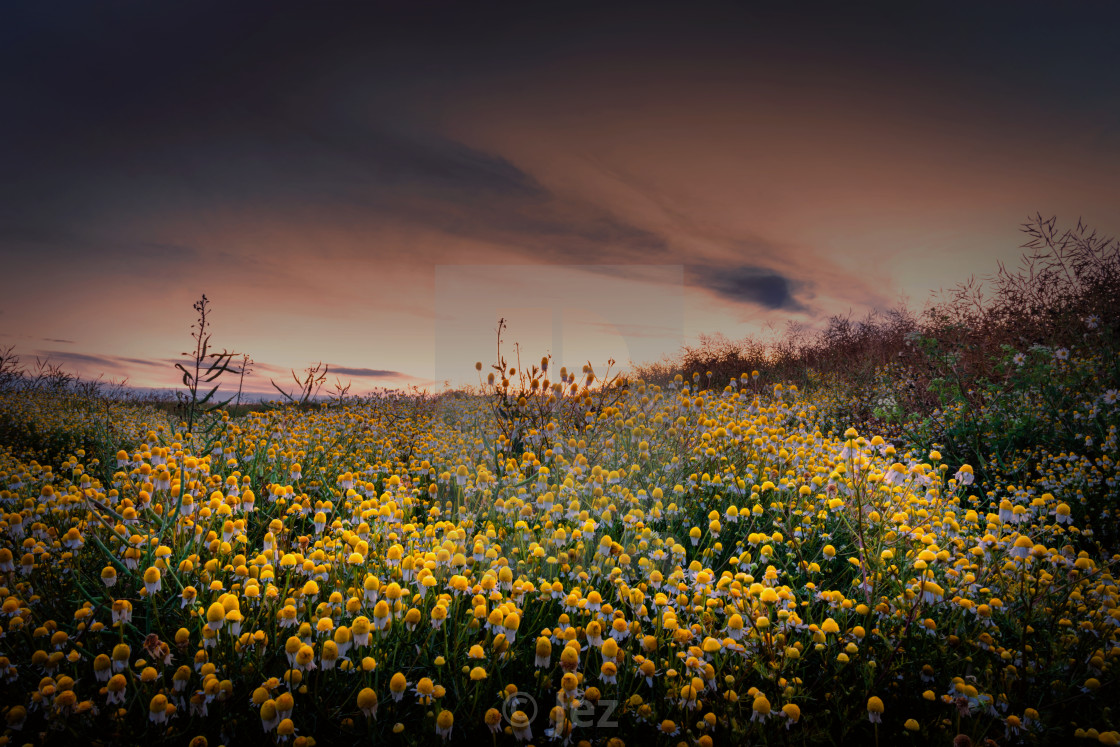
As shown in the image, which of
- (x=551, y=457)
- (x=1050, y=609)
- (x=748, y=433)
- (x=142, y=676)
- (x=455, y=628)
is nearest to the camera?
(x=142, y=676)

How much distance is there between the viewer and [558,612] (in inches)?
123

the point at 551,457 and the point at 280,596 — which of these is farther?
the point at 551,457

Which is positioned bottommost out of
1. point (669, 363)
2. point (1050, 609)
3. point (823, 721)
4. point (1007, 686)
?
point (823, 721)

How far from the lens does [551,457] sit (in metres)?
6.01

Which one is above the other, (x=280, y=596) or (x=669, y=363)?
(x=669, y=363)

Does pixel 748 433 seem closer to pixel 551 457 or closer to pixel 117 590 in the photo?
pixel 551 457

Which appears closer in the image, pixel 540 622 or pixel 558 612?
pixel 540 622

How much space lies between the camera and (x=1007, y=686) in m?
2.61

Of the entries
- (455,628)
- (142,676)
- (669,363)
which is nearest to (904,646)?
(455,628)

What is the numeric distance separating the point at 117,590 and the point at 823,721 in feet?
12.8

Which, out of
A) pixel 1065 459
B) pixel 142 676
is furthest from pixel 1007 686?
pixel 1065 459

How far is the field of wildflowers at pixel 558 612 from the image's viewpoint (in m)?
2.24

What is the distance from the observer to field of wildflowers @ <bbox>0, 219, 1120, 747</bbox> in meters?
2.24

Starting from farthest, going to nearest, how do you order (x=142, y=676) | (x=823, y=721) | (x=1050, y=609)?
(x=1050, y=609) → (x=823, y=721) → (x=142, y=676)
